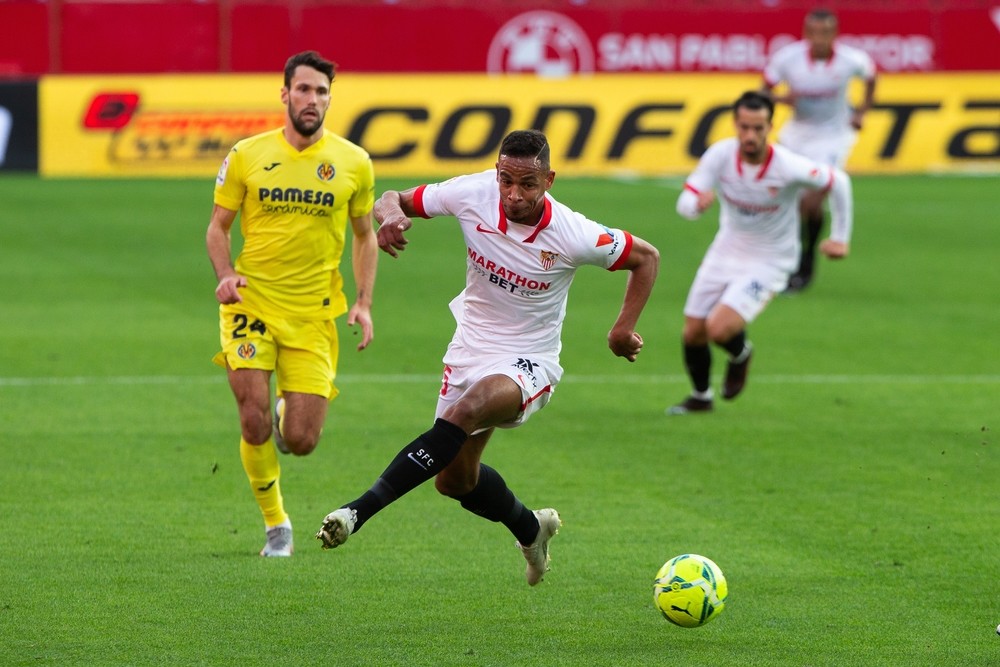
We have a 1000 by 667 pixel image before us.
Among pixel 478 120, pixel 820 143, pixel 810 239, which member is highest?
pixel 820 143

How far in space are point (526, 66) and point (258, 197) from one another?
2485 cm

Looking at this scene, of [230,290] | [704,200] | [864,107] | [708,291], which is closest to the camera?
[230,290]

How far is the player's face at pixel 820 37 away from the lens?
1802 cm

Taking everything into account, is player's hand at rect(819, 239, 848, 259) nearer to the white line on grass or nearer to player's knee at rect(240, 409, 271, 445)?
the white line on grass

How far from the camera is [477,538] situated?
8516 mm

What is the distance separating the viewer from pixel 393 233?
6816 mm

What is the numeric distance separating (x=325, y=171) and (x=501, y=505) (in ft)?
6.31

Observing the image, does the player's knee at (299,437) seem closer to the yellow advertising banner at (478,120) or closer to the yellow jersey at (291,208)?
the yellow jersey at (291,208)

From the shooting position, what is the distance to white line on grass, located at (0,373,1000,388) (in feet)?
41.0

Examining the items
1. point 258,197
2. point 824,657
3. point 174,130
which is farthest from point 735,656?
point 174,130

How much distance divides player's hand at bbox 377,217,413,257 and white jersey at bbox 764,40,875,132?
460 inches

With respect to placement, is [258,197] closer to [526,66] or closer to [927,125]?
[927,125]

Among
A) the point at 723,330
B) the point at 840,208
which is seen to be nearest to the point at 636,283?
the point at 723,330

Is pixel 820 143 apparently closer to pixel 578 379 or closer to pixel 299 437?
pixel 578 379
